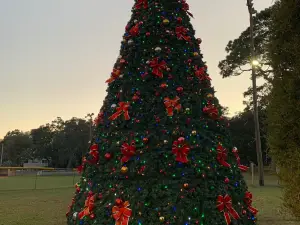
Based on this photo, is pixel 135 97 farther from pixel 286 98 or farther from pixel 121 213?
pixel 286 98

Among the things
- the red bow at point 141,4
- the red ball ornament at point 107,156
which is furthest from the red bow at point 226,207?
the red bow at point 141,4

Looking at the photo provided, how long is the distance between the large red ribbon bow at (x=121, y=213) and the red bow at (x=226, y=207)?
1.17 m

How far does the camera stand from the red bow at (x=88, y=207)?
4.12 meters

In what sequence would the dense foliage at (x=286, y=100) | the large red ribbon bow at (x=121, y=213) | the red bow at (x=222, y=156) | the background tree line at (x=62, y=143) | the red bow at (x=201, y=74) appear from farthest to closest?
the background tree line at (x=62, y=143)
the dense foliage at (x=286, y=100)
the red bow at (x=201, y=74)
the red bow at (x=222, y=156)
the large red ribbon bow at (x=121, y=213)

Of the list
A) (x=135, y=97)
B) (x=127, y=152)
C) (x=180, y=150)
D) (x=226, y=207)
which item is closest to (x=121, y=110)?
(x=135, y=97)

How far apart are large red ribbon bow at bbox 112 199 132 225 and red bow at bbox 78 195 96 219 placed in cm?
41

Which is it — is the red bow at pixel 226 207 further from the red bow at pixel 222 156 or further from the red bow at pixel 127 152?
the red bow at pixel 127 152

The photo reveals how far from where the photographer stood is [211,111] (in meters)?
4.54

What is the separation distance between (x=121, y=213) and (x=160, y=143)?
3.43 feet

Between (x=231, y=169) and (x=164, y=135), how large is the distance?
1112mm

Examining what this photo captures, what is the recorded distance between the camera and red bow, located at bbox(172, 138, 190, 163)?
13.1ft

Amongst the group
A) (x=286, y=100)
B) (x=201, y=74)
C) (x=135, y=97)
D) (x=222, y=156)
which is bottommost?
(x=222, y=156)

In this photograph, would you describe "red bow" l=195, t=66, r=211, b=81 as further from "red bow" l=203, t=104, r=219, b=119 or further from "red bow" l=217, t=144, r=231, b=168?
"red bow" l=217, t=144, r=231, b=168

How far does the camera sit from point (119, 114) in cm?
446
